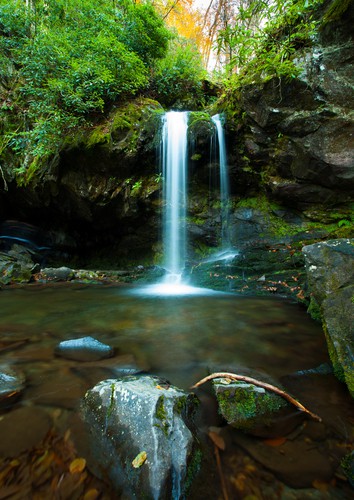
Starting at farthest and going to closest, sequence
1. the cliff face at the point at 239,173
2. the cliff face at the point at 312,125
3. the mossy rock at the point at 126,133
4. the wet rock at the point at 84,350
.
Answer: the mossy rock at the point at 126,133 → the cliff face at the point at 239,173 → the cliff face at the point at 312,125 → the wet rock at the point at 84,350

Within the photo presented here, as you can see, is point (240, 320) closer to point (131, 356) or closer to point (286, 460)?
point (131, 356)

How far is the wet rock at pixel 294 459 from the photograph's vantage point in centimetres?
125

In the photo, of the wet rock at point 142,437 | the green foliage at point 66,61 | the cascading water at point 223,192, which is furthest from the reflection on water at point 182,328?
the green foliage at point 66,61

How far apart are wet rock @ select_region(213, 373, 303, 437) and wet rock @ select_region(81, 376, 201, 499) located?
0.25m

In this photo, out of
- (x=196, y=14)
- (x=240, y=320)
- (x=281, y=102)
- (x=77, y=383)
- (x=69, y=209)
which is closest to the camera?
(x=77, y=383)

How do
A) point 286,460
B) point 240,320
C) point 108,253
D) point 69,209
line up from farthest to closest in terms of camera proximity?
point 108,253 → point 69,209 → point 240,320 → point 286,460

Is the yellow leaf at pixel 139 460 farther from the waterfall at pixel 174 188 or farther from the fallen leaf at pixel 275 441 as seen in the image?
the waterfall at pixel 174 188

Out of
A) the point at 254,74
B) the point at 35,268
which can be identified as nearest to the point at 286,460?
the point at 254,74

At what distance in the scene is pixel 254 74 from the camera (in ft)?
21.5

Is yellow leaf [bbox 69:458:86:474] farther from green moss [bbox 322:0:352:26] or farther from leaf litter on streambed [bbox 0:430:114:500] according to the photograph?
green moss [bbox 322:0:352:26]

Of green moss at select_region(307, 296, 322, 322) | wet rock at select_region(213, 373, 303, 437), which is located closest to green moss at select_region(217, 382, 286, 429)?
wet rock at select_region(213, 373, 303, 437)

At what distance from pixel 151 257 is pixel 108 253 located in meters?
2.46

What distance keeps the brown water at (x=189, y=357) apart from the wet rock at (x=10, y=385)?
0.06m

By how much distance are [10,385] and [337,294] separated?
9.12 feet
